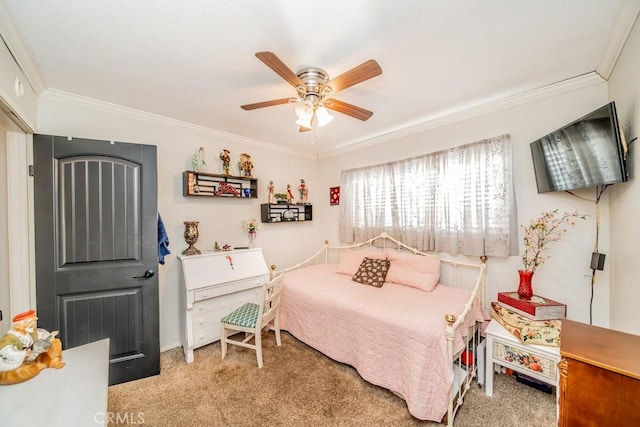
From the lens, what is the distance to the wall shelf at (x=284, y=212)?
3408 mm

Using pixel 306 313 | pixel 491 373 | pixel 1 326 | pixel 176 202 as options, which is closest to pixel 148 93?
pixel 176 202

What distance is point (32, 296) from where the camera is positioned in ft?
6.06

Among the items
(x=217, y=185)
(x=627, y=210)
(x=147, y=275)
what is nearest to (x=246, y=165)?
(x=217, y=185)

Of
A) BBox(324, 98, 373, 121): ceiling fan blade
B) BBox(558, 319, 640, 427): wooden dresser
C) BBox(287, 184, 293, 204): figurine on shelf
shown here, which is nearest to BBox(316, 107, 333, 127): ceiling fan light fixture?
BBox(324, 98, 373, 121): ceiling fan blade

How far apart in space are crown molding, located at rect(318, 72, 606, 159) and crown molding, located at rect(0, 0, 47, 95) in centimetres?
305

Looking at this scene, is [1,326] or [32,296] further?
[32,296]

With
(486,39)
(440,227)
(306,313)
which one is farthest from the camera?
(440,227)

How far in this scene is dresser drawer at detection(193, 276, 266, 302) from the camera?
2406 millimetres

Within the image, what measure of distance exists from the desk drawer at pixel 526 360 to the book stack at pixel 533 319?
9 cm

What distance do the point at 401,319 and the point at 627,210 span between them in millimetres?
1595

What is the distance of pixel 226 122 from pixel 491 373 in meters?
3.43

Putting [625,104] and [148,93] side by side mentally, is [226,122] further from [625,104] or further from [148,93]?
[625,104]

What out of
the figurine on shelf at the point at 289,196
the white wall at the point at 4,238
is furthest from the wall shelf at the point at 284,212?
the white wall at the point at 4,238

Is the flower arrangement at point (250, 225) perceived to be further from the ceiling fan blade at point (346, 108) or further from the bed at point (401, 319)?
the ceiling fan blade at point (346, 108)
